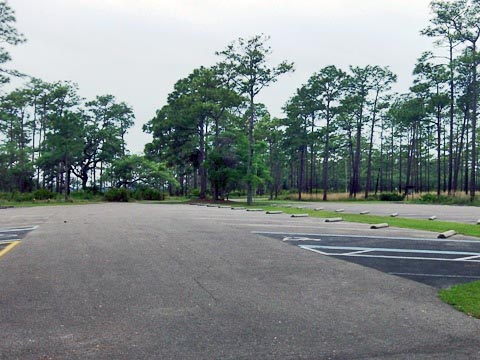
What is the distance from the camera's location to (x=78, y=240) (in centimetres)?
1036

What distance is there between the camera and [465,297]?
5246 millimetres

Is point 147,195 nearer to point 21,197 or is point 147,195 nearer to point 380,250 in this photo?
point 21,197

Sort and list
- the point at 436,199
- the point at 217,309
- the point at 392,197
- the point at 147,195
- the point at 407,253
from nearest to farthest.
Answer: the point at 217,309 < the point at 407,253 < the point at 436,199 < the point at 392,197 < the point at 147,195

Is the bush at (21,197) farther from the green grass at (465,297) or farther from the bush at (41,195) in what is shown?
the green grass at (465,297)

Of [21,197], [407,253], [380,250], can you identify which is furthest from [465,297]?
[21,197]

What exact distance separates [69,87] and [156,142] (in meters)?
14.2

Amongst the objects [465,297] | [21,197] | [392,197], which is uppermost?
[392,197]

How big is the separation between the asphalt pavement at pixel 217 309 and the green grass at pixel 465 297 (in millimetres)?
149

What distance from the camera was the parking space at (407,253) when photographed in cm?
667

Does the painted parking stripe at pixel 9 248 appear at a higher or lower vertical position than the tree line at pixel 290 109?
lower

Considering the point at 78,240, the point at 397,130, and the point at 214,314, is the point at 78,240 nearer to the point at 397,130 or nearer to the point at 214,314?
the point at 214,314

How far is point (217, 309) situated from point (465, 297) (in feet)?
9.91

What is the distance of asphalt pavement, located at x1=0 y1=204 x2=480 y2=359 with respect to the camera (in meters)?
3.58

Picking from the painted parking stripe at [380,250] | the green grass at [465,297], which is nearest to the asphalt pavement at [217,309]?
the green grass at [465,297]
